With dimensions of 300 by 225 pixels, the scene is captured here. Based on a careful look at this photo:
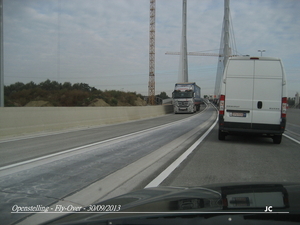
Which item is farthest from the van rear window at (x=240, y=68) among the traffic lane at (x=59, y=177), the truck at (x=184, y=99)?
the truck at (x=184, y=99)

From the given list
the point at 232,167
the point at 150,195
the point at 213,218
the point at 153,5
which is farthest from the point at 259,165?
the point at 153,5

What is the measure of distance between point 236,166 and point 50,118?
11655 millimetres

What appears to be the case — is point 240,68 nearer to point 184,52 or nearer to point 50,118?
point 50,118

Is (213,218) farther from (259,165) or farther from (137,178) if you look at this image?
(259,165)

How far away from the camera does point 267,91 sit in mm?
11078

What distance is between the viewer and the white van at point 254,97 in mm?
10992

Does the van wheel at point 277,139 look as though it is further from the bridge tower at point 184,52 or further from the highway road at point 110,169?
the bridge tower at point 184,52

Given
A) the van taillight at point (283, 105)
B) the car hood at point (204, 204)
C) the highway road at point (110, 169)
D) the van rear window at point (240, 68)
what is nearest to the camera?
the car hood at point (204, 204)

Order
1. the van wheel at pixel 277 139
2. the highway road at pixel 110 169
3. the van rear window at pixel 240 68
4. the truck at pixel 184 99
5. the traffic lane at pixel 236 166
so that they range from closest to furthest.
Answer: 1. the highway road at pixel 110 169
2. the traffic lane at pixel 236 166
3. the van rear window at pixel 240 68
4. the van wheel at pixel 277 139
5. the truck at pixel 184 99

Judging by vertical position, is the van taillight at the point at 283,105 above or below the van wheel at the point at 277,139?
above

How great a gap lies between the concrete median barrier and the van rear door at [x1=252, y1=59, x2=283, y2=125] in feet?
34.7

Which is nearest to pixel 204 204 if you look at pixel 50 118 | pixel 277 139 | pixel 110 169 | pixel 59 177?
pixel 59 177

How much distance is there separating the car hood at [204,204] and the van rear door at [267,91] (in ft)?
26.9

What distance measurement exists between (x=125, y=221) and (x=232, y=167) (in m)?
5.64
